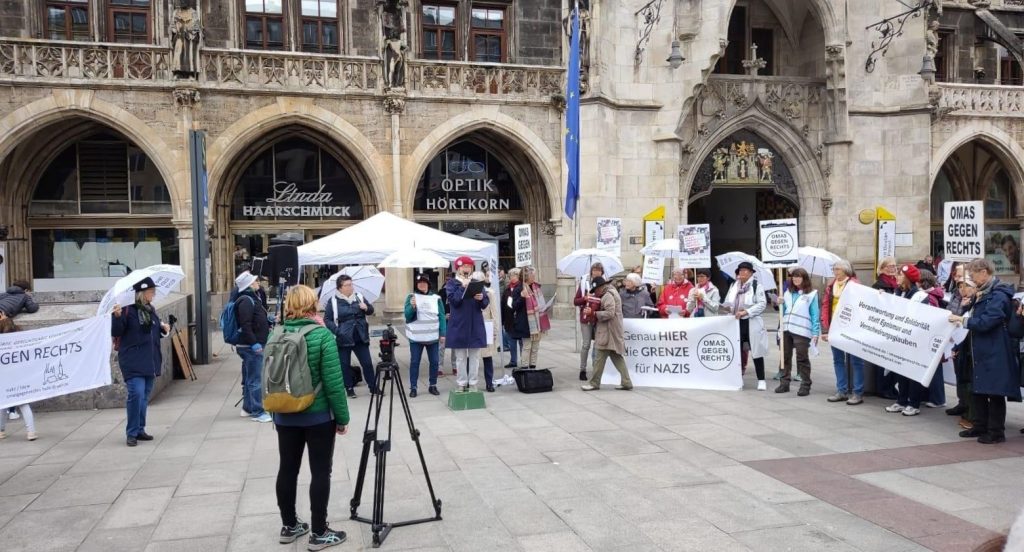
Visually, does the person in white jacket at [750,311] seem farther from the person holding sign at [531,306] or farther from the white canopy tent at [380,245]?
the white canopy tent at [380,245]

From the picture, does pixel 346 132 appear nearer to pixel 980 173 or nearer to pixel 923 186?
pixel 923 186

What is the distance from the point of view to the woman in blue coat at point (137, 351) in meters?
8.16

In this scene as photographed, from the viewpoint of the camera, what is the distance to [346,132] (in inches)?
783

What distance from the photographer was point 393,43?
1983 centimetres

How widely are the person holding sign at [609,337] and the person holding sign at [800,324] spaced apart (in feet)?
7.32

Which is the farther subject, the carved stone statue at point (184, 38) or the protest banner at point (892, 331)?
the carved stone statue at point (184, 38)

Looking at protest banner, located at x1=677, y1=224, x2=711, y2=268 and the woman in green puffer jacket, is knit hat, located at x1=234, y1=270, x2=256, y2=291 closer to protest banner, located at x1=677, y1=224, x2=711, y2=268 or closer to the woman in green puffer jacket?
the woman in green puffer jacket

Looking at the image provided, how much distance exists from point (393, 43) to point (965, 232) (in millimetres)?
14188

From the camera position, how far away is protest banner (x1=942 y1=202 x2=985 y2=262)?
1048cm

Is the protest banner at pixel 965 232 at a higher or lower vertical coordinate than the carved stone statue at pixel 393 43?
lower

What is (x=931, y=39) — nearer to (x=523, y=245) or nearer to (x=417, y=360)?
(x=523, y=245)

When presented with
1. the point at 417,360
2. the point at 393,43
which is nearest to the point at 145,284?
the point at 417,360

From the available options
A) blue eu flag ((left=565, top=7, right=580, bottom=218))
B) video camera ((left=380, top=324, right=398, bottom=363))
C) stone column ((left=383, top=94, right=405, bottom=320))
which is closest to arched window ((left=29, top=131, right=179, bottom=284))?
stone column ((left=383, top=94, right=405, bottom=320))

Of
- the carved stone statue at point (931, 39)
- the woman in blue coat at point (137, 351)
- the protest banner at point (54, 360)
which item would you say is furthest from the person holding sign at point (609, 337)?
the carved stone statue at point (931, 39)
